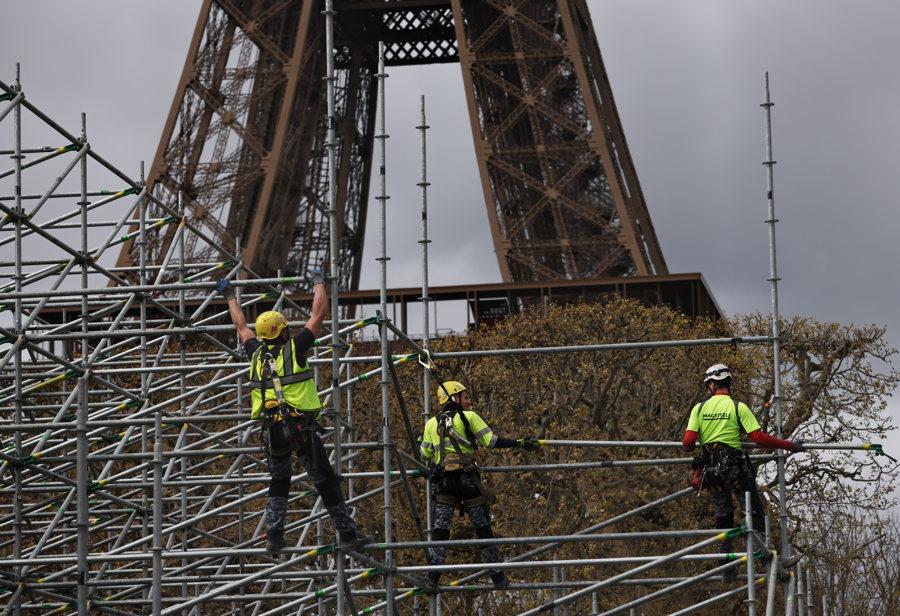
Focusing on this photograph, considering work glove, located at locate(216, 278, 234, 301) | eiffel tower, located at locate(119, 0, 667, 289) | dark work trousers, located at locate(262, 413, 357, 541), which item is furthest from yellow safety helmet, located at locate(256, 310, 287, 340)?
eiffel tower, located at locate(119, 0, 667, 289)

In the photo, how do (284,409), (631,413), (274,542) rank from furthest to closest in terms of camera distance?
(631,413), (274,542), (284,409)

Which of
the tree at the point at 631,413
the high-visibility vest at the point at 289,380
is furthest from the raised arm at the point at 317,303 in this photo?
the tree at the point at 631,413

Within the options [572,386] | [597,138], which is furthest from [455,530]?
[597,138]

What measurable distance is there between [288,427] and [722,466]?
3723mm

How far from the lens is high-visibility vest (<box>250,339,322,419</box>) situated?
1333 cm

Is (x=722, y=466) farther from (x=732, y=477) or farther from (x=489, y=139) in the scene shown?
(x=489, y=139)

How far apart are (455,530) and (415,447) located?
8323 mm

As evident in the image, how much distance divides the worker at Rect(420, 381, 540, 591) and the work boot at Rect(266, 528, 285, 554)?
7.13ft

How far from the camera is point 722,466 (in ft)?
49.3

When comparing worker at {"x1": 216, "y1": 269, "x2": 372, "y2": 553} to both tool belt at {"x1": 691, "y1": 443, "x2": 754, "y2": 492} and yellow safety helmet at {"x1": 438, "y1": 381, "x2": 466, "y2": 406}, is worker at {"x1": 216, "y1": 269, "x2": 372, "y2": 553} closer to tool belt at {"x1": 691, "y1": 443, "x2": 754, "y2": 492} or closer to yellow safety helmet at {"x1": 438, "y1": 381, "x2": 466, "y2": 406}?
yellow safety helmet at {"x1": 438, "y1": 381, "x2": 466, "y2": 406}

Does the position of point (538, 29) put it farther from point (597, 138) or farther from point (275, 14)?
point (275, 14)

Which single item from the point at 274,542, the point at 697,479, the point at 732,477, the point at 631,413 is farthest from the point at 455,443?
the point at 631,413

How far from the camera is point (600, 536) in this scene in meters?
13.5

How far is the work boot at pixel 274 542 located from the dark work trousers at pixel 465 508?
2.15 m
